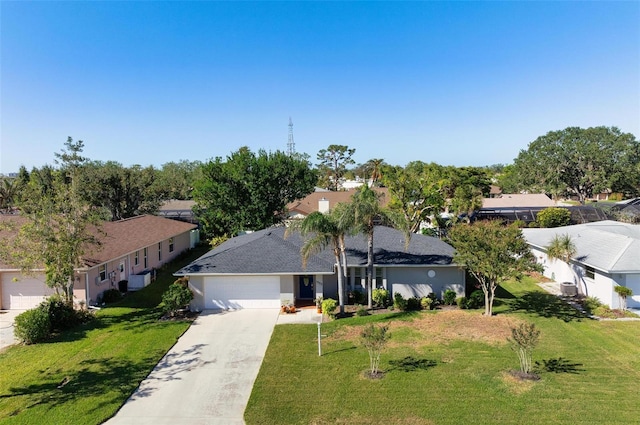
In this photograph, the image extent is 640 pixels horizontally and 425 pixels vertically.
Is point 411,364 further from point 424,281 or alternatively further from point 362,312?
point 424,281

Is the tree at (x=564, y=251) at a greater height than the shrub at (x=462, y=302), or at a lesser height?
greater

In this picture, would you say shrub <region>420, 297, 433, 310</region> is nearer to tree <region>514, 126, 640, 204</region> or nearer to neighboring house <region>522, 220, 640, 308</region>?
neighboring house <region>522, 220, 640, 308</region>

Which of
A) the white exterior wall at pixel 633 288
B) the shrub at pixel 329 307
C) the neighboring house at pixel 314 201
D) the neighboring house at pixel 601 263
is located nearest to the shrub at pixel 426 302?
the shrub at pixel 329 307

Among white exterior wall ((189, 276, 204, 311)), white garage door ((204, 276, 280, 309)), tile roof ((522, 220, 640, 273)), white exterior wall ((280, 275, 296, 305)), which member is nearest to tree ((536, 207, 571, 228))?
tile roof ((522, 220, 640, 273))

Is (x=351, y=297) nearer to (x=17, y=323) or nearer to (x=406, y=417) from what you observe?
(x=406, y=417)

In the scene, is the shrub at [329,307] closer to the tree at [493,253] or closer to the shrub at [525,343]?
the tree at [493,253]

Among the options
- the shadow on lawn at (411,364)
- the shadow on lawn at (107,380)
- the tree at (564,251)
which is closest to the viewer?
the shadow on lawn at (107,380)
